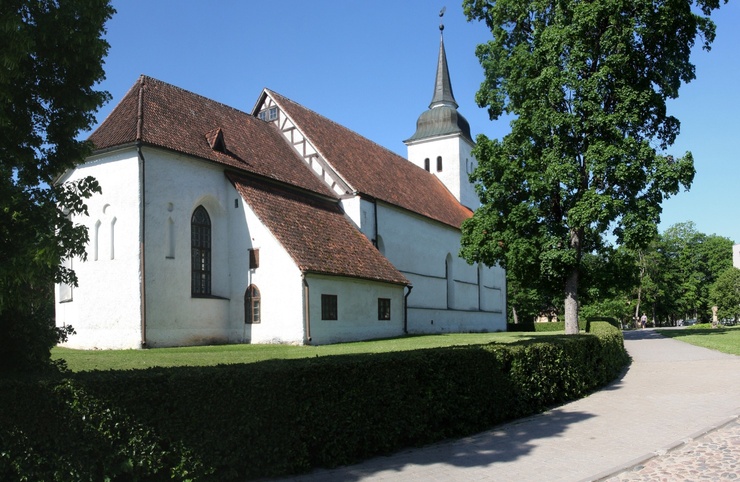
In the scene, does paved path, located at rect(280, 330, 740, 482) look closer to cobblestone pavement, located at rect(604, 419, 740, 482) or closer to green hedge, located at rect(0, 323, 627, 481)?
cobblestone pavement, located at rect(604, 419, 740, 482)

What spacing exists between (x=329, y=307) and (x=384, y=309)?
430 cm

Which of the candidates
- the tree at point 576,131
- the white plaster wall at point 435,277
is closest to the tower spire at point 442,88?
the white plaster wall at point 435,277

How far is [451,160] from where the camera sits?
46.6m

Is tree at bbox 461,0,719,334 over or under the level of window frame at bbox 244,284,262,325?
over

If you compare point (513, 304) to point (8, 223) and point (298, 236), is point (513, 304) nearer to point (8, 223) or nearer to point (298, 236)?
point (298, 236)

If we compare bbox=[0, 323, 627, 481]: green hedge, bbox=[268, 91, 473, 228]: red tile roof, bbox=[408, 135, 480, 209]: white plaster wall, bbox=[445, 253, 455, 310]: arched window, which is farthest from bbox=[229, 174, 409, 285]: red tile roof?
bbox=[408, 135, 480, 209]: white plaster wall

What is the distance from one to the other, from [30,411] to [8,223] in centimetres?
194

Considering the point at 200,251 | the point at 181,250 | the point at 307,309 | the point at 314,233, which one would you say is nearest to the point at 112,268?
the point at 181,250

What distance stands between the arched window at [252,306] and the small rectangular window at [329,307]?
2421 mm

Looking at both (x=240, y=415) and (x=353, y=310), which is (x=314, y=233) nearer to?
(x=353, y=310)

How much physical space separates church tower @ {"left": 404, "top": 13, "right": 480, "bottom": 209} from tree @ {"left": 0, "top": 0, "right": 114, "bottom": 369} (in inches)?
1592

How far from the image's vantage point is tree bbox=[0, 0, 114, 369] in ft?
19.9

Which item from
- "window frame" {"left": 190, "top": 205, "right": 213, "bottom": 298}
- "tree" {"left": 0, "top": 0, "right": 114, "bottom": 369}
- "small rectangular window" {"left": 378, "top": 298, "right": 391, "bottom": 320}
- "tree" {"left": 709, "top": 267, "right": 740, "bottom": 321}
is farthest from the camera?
"tree" {"left": 709, "top": 267, "right": 740, "bottom": 321}

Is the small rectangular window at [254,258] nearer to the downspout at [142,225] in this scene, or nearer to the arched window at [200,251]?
the arched window at [200,251]
